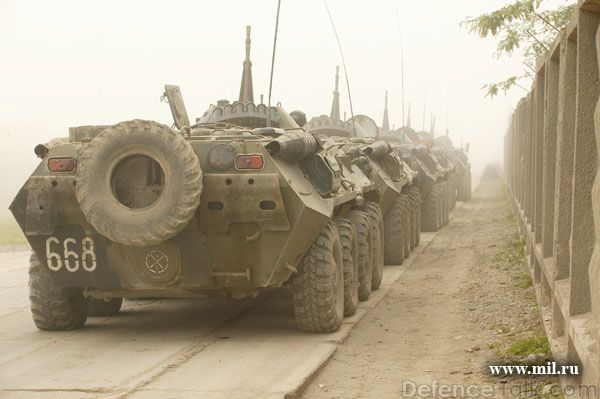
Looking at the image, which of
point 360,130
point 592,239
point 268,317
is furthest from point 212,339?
point 360,130

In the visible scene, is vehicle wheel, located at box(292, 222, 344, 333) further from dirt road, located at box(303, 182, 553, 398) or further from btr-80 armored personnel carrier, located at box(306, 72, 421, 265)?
btr-80 armored personnel carrier, located at box(306, 72, 421, 265)

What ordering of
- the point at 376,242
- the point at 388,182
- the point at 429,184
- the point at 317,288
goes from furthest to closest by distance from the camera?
the point at 429,184 < the point at 388,182 < the point at 376,242 < the point at 317,288

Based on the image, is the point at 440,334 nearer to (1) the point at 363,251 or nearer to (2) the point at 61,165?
(1) the point at 363,251

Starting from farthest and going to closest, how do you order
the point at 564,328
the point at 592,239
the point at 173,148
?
the point at 173,148, the point at 564,328, the point at 592,239

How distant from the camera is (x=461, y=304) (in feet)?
34.5

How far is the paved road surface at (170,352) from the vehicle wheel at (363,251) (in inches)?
7.8

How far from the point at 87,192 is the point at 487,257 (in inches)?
315

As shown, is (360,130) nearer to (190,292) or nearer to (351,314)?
(351,314)

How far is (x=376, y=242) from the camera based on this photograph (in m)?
11.6


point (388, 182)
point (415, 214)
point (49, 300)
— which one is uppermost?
point (388, 182)

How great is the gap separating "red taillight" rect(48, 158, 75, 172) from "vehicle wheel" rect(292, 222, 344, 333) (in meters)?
1.87

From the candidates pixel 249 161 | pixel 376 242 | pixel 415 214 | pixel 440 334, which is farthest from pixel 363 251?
pixel 415 214
